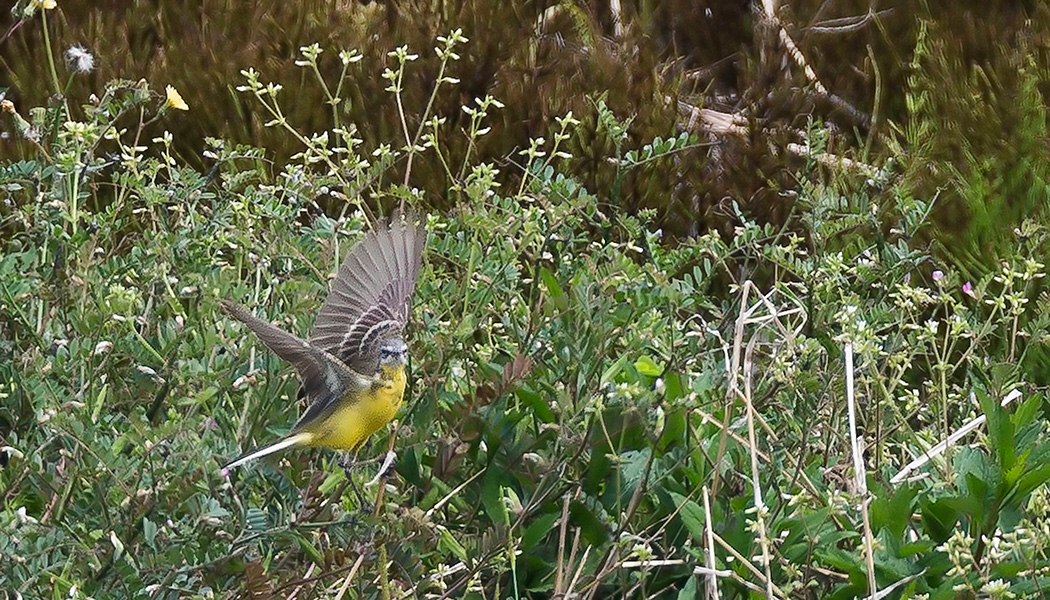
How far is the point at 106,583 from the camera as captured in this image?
209 centimetres

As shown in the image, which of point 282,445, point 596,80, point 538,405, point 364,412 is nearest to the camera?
point 282,445

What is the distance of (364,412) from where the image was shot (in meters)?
2.04

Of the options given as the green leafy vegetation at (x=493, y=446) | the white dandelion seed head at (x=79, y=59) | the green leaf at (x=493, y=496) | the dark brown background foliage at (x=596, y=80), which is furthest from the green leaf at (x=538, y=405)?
the dark brown background foliage at (x=596, y=80)

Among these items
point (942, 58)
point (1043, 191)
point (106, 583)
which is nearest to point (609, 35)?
point (942, 58)

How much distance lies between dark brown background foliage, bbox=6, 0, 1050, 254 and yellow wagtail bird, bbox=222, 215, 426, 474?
215 cm

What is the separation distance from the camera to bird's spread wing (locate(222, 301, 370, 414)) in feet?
6.02

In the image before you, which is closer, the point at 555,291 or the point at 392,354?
the point at 392,354

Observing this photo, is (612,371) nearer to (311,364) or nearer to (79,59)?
(311,364)

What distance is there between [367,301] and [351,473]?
0.23 metres

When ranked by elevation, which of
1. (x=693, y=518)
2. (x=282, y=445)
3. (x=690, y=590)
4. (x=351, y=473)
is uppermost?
(x=282, y=445)

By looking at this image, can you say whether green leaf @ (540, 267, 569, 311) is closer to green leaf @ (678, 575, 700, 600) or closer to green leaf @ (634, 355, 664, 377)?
green leaf @ (634, 355, 664, 377)

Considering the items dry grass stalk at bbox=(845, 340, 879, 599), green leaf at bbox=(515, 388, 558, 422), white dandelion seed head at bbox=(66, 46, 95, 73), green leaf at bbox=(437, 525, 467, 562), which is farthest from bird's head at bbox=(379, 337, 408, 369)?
white dandelion seed head at bbox=(66, 46, 95, 73)

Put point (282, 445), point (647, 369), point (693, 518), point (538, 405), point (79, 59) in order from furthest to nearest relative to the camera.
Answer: point (79, 59)
point (647, 369)
point (538, 405)
point (693, 518)
point (282, 445)

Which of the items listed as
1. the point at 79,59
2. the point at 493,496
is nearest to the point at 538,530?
the point at 493,496
